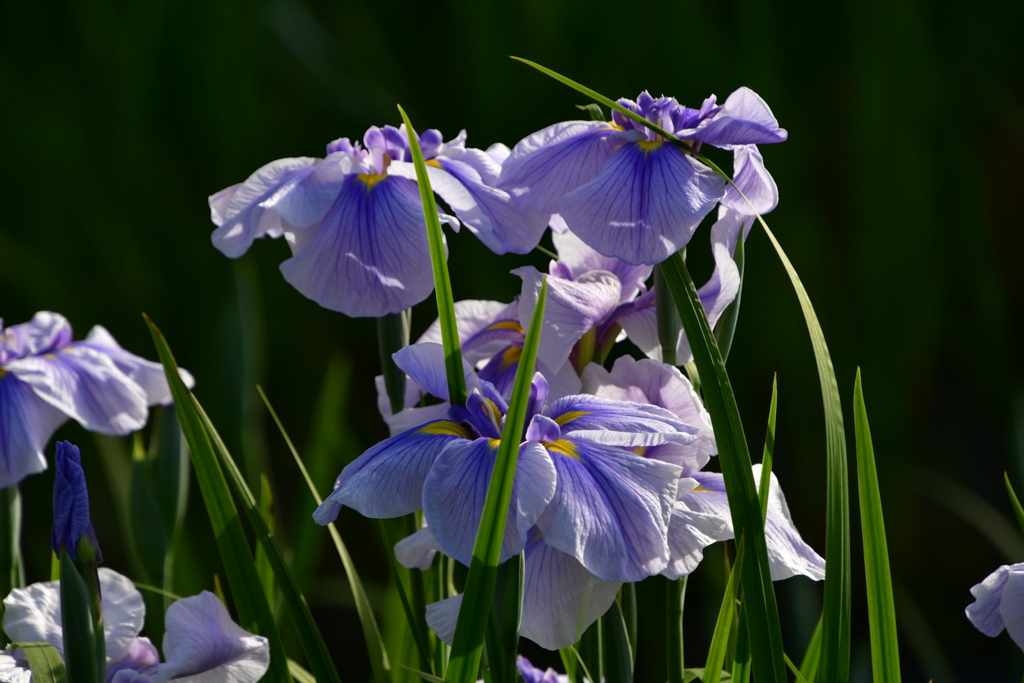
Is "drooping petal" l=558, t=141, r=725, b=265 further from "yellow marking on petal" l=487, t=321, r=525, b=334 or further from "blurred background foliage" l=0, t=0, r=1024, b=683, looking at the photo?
"blurred background foliage" l=0, t=0, r=1024, b=683

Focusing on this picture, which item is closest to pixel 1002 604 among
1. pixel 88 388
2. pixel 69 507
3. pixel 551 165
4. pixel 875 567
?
pixel 875 567

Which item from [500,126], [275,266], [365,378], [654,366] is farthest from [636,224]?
[365,378]

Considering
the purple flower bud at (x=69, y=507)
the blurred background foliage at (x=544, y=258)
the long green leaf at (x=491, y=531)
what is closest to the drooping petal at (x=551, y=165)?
the long green leaf at (x=491, y=531)

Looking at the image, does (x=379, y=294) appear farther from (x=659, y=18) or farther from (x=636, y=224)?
(x=659, y=18)

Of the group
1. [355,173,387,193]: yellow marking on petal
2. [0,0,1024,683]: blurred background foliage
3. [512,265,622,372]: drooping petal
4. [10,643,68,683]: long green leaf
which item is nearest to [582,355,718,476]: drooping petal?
[512,265,622,372]: drooping petal

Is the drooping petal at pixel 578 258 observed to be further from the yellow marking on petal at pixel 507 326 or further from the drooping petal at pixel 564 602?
the drooping petal at pixel 564 602

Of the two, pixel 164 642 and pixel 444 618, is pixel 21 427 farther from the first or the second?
pixel 444 618
